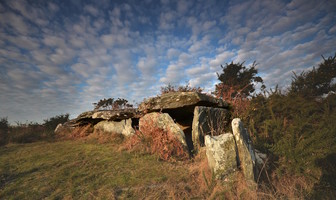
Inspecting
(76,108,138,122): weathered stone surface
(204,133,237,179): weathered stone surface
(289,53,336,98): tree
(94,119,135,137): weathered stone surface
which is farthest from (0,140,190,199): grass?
(289,53,336,98): tree

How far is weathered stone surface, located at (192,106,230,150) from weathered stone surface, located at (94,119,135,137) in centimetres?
289

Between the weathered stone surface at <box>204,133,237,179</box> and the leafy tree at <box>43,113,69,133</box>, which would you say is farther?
the leafy tree at <box>43,113,69,133</box>

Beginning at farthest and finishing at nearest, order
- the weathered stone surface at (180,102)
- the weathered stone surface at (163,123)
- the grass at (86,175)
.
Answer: the weathered stone surface at (180,102)
the weathered stone surface at (163,123)
the grass at (86,175)

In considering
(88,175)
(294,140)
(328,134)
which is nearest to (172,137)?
(88,175)

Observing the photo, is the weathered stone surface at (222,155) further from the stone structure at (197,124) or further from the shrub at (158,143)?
the shrub at (158,143)

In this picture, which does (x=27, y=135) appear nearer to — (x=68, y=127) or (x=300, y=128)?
(x=68, y=127)

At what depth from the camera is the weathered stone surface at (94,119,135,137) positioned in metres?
6.95

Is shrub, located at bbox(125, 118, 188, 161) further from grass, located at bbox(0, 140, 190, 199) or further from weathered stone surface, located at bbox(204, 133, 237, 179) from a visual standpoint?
weathered stone surface, located at bbox(204, 133, 237, 179)

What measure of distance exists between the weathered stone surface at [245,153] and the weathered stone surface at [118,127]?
14.7ft

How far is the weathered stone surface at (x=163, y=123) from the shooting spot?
522 cm

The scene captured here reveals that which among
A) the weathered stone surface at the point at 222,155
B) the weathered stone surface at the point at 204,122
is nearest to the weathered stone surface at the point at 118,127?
the weathered stone surface at the point at 204,122

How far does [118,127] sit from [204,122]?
420 centimetres

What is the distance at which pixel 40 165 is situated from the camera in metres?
4.43

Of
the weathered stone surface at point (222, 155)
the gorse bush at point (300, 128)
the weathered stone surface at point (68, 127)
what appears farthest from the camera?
the weathered stone surface at point (68, 127)
